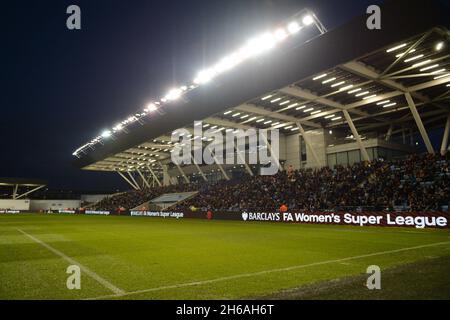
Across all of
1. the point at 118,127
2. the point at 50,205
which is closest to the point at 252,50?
the point at 118,127

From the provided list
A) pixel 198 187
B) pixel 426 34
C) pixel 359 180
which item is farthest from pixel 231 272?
pixel 198 187

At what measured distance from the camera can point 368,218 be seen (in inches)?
859

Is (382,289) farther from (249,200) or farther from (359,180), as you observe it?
(249,200)

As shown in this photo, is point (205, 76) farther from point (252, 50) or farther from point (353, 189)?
point (353, 189)

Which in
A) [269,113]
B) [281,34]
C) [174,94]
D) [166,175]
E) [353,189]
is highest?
[281,34]

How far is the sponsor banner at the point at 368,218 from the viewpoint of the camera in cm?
1858

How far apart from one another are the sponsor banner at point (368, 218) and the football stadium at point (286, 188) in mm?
96

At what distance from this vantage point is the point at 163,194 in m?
62.4

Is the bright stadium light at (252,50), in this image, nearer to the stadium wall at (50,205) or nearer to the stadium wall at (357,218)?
the stadium wall at (357,218)

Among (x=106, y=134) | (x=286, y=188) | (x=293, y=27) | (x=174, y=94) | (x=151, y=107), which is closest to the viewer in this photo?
(x=293, y=27)

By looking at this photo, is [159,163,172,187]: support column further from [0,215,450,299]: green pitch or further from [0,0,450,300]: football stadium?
[0,215,450,299]: green pitch

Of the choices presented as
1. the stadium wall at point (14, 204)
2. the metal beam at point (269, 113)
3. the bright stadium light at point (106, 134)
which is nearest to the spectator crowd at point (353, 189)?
the metal beam at point (269, 113)

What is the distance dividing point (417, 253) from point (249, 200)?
91.8ft

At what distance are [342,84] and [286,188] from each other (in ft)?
42.3
